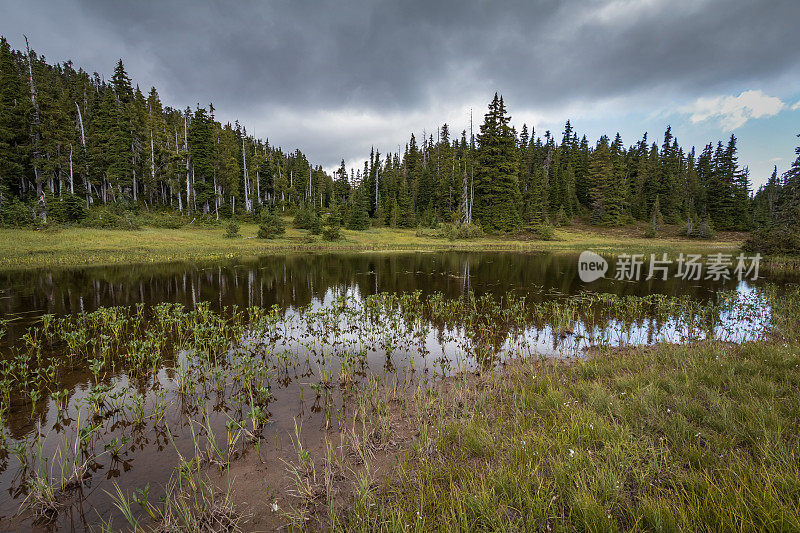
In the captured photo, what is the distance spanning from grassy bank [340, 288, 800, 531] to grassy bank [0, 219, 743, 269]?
3190 cm

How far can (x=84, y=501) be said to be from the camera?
389 centimetres

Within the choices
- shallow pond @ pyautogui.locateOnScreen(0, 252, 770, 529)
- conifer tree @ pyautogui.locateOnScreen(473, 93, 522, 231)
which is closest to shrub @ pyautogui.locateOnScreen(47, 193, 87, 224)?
shallow pond @ pyautogui.locateOnScreen(0, 252, 770, 529)

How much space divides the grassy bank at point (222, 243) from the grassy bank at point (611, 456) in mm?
31899

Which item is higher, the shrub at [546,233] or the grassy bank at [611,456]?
the shrub at [546,233]

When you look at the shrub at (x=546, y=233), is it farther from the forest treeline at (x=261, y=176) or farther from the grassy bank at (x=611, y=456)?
the grassy bank at (x=611, y=456)

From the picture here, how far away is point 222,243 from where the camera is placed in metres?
37.4

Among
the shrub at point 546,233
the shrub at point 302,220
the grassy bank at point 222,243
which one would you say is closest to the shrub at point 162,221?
the grassy bank at point 222,243

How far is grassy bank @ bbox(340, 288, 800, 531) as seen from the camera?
263 cm

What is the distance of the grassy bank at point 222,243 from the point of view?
26.7m

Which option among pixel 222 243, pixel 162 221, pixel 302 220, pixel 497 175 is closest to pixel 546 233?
pixel 497 175

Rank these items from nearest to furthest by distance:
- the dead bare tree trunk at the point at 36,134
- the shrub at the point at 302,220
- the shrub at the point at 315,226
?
the dead bare tree trunk at the point at 36,134, the shrub at the point at 315,226, the shrub at the point at 302,220

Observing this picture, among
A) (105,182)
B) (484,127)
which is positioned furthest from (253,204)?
(484,127)

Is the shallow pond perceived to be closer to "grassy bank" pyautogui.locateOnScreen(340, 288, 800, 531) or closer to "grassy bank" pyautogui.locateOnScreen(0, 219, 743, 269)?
"grassy bank" pyautogui.locateOnScreen(340, 288, 800, 531)

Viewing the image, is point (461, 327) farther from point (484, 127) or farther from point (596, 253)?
point (484, 127)
